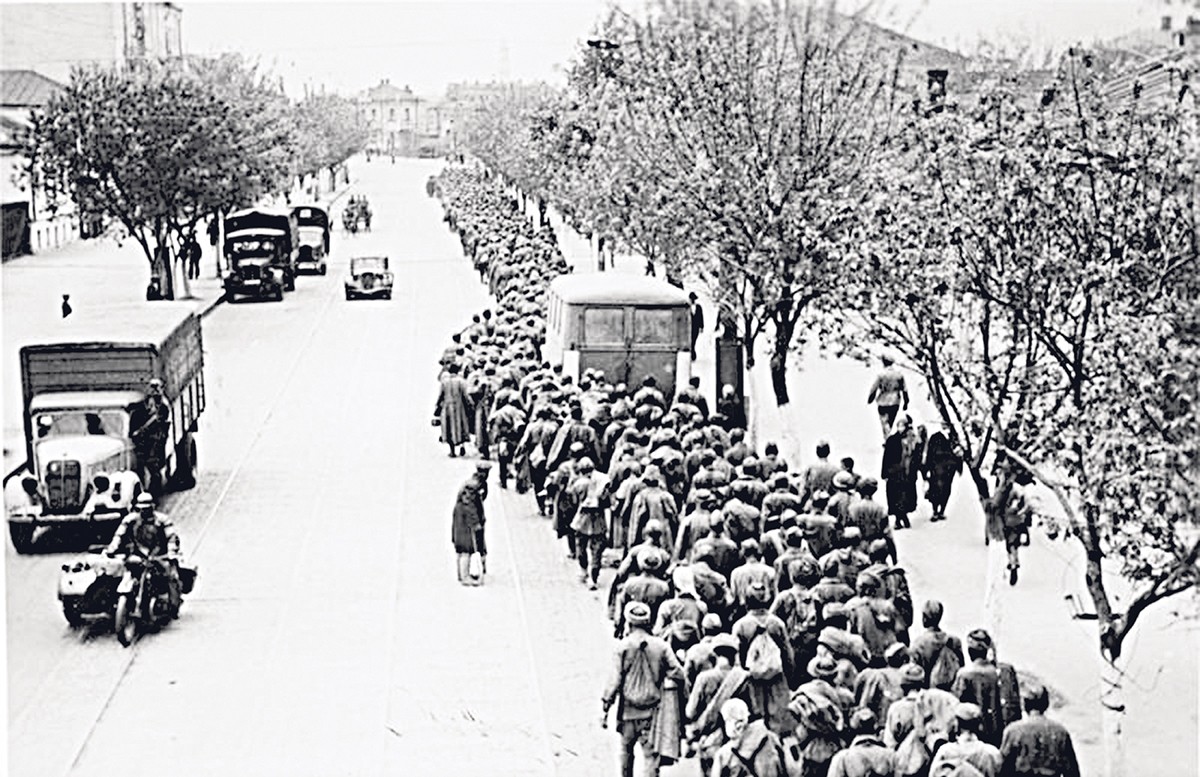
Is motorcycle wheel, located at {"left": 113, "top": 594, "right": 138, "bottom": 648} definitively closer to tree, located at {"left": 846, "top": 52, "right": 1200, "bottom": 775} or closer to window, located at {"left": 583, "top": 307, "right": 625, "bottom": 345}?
tree, located at {"left": 846, "top": 52, "right": 1200, "bottom": 775}

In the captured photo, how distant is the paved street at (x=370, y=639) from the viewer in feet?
41.9

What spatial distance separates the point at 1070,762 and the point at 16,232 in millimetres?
49166

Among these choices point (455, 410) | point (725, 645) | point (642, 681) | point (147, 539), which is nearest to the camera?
point (725, 645)

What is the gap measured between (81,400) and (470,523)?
16.4ft

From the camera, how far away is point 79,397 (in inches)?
760

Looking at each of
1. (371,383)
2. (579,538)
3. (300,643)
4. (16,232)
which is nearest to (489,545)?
(579,538)

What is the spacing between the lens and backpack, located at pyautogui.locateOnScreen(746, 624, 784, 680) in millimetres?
10891

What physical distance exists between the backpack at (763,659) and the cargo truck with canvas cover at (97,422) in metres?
8.54

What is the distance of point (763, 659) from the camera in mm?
10961

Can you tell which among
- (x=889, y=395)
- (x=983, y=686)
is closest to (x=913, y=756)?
(x=983, y=686)

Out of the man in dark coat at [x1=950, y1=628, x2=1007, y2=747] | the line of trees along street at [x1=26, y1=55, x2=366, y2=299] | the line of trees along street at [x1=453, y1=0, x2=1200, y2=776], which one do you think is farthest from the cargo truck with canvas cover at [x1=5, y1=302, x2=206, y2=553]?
the line of trees along street at [x1=26, y1=55, x2=366, y2=299]

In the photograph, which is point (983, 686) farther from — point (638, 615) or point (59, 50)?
point (59, 50)

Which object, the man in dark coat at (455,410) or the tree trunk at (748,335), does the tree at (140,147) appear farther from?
the tree trunk at (748,335)

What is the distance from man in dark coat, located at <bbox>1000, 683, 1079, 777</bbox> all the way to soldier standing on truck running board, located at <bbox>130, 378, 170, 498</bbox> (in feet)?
38.3
